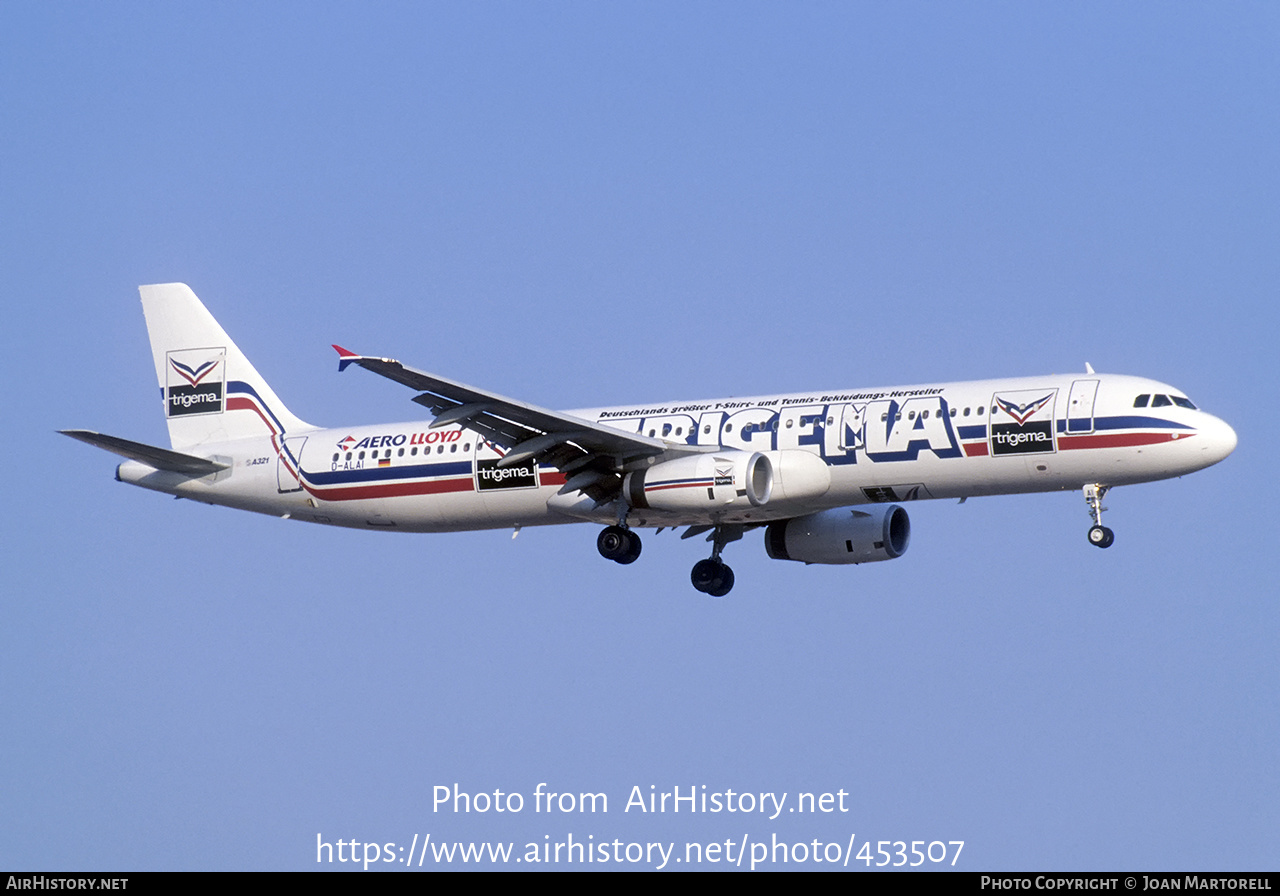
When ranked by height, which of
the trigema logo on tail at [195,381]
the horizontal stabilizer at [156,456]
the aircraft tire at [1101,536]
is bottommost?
the aircraft tire at [1101,536]

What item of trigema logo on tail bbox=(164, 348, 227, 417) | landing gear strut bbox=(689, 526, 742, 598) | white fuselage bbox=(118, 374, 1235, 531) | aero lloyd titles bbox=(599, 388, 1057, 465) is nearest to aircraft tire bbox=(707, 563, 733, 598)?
landing gear strut bbox=(689, 526, 742, 598)

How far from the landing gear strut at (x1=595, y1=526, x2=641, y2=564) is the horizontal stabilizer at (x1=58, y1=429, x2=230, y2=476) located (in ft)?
39.1

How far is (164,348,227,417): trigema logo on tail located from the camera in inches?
2219

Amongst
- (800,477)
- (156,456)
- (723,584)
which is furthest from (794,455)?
(156,456)

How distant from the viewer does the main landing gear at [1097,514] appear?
46156mm

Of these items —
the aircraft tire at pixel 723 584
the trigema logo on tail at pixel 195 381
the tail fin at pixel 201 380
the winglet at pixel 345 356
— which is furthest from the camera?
the trigema logo on tail at pixel 195 381

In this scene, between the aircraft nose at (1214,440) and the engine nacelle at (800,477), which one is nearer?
the aircraft nose at (1214,440)

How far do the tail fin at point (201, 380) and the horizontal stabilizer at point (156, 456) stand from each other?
1.75 m

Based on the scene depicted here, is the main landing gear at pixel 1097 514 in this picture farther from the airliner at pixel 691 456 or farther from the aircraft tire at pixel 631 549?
the aircraft tire at pixel 631 549

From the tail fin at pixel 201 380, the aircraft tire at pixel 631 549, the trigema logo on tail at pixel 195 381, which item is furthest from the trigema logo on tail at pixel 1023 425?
the trigema logo on tail at pixel 195 381

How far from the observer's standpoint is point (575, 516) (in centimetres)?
5028
